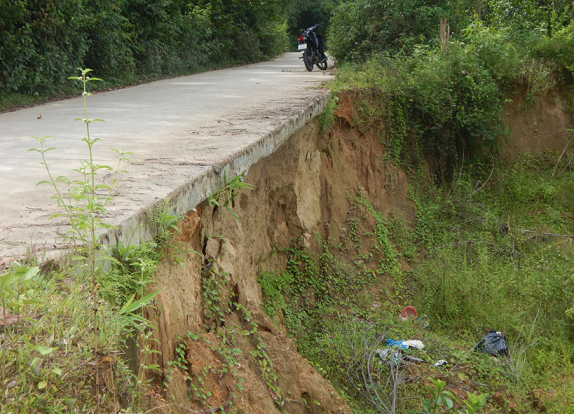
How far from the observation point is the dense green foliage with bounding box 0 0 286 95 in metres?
8.57

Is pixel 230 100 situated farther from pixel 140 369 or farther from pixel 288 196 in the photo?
pixel 140 369

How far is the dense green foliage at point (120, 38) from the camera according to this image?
857 cm

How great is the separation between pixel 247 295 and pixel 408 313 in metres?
2.75

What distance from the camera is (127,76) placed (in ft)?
37.1

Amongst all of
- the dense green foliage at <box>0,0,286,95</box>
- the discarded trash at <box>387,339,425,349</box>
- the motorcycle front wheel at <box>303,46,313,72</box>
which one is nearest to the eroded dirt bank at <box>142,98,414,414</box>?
the discarded trash at <box>387,339,425,349</box>

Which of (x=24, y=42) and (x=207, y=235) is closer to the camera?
(x=207, y=235)

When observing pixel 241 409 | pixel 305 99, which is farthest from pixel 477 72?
pixel 241 409

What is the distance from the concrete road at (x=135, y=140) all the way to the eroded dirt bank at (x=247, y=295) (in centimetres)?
36

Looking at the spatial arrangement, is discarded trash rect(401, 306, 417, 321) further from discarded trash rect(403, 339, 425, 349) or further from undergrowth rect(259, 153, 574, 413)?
discarded trash rect(403, 339, 425, 349)

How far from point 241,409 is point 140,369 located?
3.54ft

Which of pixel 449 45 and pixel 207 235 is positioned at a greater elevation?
pixel 449 45

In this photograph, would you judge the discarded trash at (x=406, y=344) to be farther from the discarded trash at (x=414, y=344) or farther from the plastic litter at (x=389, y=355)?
the plastic litter at (x=389, y=355)

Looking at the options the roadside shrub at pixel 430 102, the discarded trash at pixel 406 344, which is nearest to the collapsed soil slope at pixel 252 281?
the roadside shrub at pixel 430 102

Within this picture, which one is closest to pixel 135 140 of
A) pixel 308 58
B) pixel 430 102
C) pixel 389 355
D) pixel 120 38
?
pixel 389 355
